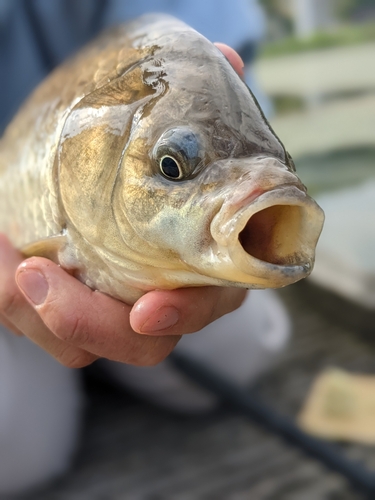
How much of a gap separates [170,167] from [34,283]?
0.23 meters

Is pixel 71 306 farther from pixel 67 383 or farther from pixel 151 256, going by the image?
pixel 67 383

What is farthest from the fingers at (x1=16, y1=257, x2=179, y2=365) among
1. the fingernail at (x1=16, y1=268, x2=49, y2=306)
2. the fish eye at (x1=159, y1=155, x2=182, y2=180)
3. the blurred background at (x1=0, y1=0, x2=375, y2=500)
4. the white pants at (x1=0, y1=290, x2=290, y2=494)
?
the white pants at (x1=0, y1=290, x2=290, y2=494)

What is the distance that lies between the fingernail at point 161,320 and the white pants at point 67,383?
0.75 meters

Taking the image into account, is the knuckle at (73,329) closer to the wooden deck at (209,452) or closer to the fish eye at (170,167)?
the fish eye at (170,167)

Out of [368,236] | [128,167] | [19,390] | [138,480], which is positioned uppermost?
[128,167]

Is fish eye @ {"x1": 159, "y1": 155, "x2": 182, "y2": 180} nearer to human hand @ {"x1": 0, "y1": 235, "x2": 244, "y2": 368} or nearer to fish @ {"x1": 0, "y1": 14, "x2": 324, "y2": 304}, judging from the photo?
fish @ {"x1": 0, "y1": 14, "x2": 324, "y2": 304}

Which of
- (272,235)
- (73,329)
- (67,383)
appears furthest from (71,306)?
(67,383)

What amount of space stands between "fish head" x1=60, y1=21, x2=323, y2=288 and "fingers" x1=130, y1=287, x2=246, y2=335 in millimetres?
18

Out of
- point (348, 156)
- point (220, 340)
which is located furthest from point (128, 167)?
point (348, 156)

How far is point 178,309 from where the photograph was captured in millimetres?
544

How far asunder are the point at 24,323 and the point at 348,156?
1.64 metres

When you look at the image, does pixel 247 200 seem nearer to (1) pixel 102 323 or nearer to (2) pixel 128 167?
(2) pixel 128 167

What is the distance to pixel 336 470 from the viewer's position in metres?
1.20

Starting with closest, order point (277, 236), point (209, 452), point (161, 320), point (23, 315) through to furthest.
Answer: point (277, 236) → point (161, 320) → point (23, 315) → point (209, 452)
